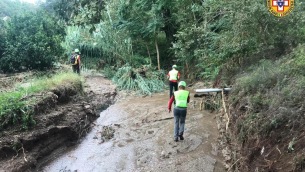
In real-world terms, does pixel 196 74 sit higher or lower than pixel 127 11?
lower

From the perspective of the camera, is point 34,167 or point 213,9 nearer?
point 34,167

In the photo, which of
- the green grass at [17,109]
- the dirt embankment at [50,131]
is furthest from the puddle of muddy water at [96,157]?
the green grass at [17,109]

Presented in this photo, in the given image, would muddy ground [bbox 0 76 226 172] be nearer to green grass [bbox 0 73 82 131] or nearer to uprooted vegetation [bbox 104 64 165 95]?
green grass [bbox 0 73 82 131]

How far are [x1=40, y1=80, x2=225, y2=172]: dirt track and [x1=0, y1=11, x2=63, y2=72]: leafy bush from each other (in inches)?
301

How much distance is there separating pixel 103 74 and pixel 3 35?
6223 millimetres

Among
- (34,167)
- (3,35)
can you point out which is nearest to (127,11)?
(3,35)

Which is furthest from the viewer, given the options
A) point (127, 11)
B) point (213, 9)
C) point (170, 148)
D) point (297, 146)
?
point (127, 11)

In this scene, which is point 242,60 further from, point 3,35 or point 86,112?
point 3,35

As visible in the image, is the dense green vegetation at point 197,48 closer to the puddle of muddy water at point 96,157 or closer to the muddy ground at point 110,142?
the muddy ground at point 110,142

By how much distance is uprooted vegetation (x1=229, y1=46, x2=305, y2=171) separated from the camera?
5.33m

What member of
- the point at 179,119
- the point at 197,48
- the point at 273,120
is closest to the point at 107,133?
the point at 179,119

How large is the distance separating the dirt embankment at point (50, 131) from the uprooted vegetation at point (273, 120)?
17.3ft

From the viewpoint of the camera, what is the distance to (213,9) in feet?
41.9

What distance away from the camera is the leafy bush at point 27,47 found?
58.7 feet
